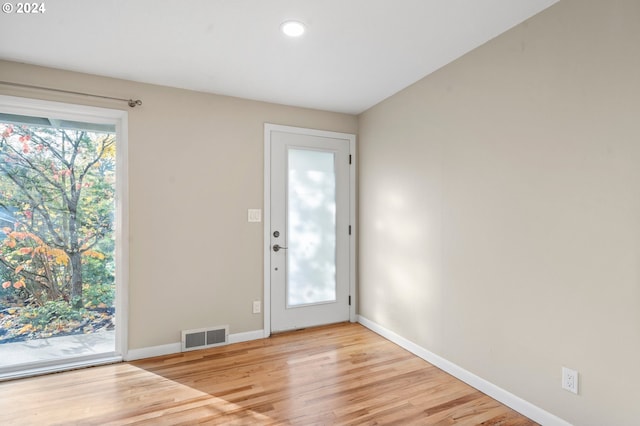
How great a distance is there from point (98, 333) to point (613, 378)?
12.1ft

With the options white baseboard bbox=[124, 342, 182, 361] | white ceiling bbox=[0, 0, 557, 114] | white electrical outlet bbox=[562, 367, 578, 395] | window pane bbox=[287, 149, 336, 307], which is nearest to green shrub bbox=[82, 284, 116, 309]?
white baseboard bbox=[124, 342, 182, 361]

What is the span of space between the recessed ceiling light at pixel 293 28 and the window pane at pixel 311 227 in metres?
1.48

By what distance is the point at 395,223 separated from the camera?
10.7 ft

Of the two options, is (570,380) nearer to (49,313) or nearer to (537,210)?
(537,210)

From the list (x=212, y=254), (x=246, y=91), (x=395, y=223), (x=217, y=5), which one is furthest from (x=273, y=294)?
(x=217, y=5)

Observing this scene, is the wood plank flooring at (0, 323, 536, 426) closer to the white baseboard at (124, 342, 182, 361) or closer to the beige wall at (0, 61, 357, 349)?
the white baseboard at (124, 342, 182, 361)

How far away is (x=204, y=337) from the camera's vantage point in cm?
310

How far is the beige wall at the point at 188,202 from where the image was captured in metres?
2.87

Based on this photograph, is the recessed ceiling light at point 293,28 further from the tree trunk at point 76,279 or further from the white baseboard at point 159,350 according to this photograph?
the white baseboard at point 159,350

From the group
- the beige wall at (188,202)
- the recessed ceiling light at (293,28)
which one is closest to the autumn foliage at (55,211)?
the beige wall at (188,202)

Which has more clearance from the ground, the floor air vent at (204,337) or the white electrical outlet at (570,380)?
the white electrical outlet at (570,380)

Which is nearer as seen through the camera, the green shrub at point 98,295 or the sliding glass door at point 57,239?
the sliding glass door at point 57,239

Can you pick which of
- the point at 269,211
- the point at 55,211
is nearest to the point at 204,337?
the point at 269,211

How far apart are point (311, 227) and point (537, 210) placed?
2.22 m
